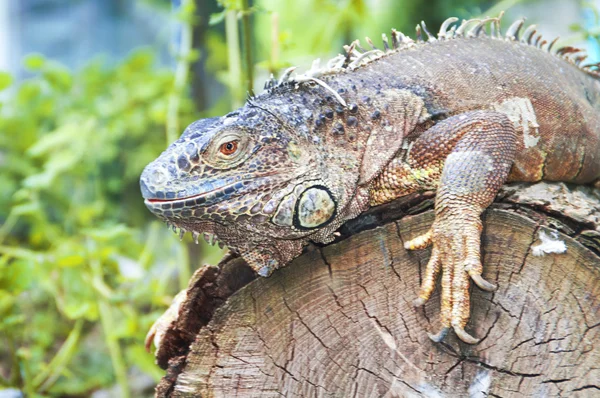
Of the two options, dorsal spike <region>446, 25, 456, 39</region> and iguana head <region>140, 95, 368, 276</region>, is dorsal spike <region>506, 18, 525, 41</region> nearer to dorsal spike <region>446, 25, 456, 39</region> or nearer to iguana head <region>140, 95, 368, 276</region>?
dorsal spike <region>446, 25, 456, 39</region>

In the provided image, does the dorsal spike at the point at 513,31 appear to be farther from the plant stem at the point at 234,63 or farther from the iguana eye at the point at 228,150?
the plant stem at the point at 234,63

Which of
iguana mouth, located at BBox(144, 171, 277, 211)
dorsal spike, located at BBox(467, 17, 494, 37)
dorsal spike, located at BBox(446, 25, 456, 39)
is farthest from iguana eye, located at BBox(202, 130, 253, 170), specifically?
dorsal spike, located at BBox(467, 17, 494, 37)

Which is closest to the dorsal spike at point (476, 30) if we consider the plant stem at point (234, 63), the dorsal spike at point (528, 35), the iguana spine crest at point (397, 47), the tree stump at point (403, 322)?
the iguana spine crest at point (397, 47)

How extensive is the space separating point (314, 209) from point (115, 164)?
23.4 feet

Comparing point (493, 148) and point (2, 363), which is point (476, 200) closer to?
point (493, 148)

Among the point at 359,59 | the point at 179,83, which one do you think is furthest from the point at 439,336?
the point at 179,83

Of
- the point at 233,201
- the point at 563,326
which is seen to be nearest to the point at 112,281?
the point at 233,201

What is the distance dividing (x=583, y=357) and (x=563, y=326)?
14 centimetres

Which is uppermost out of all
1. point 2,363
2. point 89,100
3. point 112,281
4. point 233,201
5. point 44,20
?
point 44,20

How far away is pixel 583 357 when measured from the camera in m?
2.32

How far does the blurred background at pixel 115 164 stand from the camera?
15.9 ft

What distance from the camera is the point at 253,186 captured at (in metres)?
2.64

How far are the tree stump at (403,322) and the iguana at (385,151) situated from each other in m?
0.10

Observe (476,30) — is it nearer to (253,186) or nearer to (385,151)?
(385,151)
